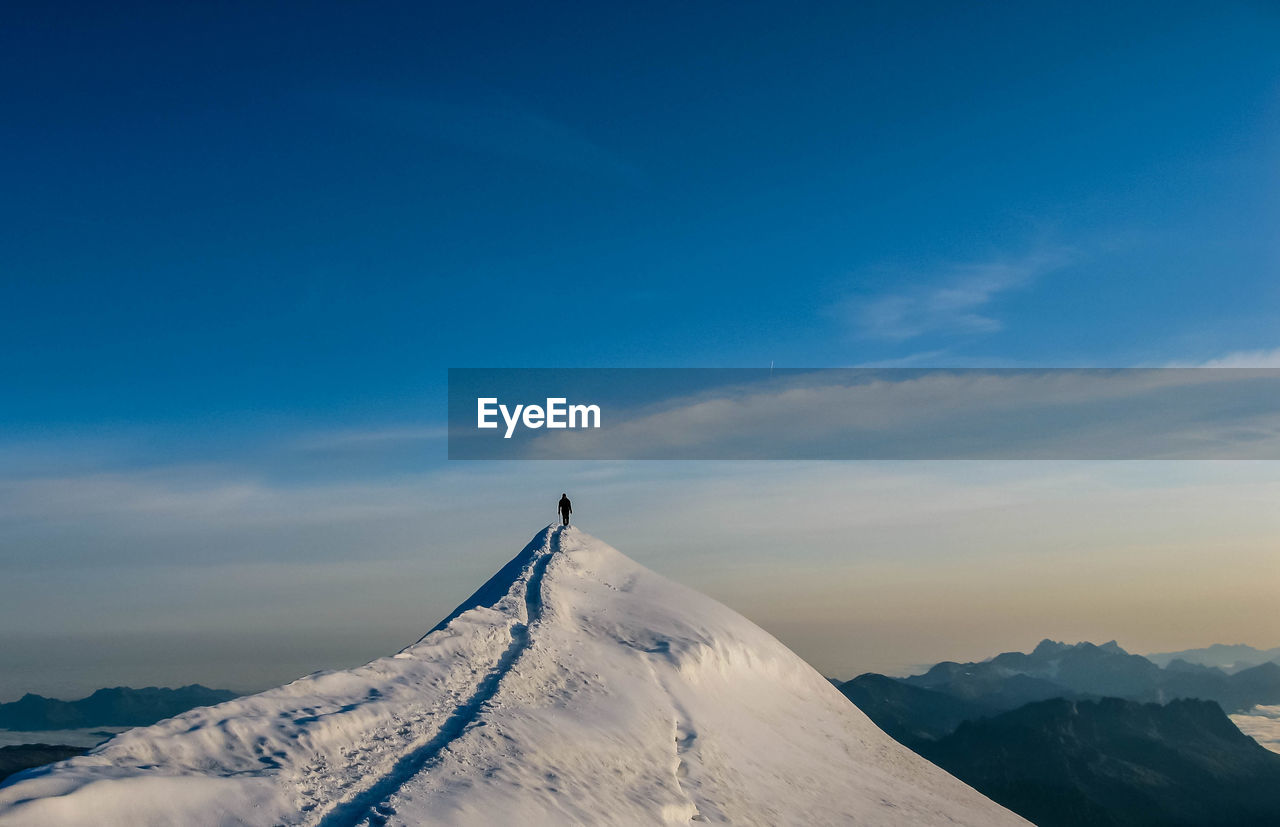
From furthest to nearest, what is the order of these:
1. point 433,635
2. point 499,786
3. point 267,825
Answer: point 433,635
point 499,786
point 267,825

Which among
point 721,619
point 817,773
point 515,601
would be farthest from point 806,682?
point 515,601

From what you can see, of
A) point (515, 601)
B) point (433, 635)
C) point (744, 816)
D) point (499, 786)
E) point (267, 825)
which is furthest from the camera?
point (515, 601)

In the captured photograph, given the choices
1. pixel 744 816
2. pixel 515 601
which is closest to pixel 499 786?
pixel 744 816

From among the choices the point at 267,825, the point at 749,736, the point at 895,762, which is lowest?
the point at 895,762

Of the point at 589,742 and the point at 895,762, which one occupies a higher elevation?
the point at 589,742

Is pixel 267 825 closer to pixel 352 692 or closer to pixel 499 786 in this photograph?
pixel 499 786

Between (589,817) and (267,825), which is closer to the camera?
(267,825)
